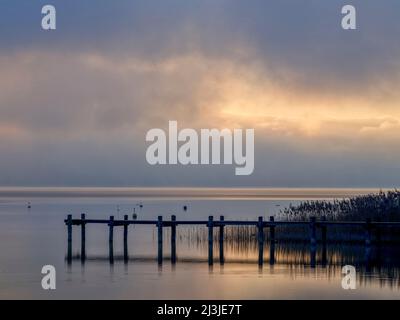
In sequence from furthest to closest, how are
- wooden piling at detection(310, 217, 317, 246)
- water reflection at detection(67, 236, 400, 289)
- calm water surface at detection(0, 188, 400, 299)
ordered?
wooden piling at detection(310, 217, 317, 246), water reflection at detection(67, 236, 400, 289), calm water surface at detection(0, 188, 400, 299)

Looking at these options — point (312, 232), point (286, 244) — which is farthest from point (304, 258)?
point (286, 244)

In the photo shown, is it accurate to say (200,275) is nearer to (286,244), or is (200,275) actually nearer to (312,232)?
(312,232)

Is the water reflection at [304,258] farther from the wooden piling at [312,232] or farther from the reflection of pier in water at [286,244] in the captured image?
the wooden piling at [312,232]

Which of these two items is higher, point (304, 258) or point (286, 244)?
point (286, 244)

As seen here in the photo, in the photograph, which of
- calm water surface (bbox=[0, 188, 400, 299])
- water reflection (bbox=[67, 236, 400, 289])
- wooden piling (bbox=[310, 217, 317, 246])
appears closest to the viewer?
calm water surface (bbox=[0, 188, 400, 299])

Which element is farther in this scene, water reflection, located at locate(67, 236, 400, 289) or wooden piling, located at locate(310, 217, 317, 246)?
wooden piling, located at locate(310, 217, 317, 246)

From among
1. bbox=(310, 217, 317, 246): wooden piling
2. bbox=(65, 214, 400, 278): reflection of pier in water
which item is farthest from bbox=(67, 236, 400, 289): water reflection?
bbox=(310, 217, 317, 246): wooden piling

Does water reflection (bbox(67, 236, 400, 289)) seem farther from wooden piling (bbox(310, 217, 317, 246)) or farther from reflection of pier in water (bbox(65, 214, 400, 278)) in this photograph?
wooden piling (bbox(310, 217, 317, 246))

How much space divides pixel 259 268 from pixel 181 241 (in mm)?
13973

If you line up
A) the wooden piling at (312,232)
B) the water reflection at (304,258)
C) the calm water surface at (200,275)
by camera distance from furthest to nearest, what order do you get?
the wooden piling at (312,232)
the water reflection at (304,258)
the calm water surface at (200,275)

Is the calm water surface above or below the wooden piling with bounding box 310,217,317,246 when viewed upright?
below

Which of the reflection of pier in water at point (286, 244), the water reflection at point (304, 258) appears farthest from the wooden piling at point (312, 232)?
the water reflection at point (304, 258)
